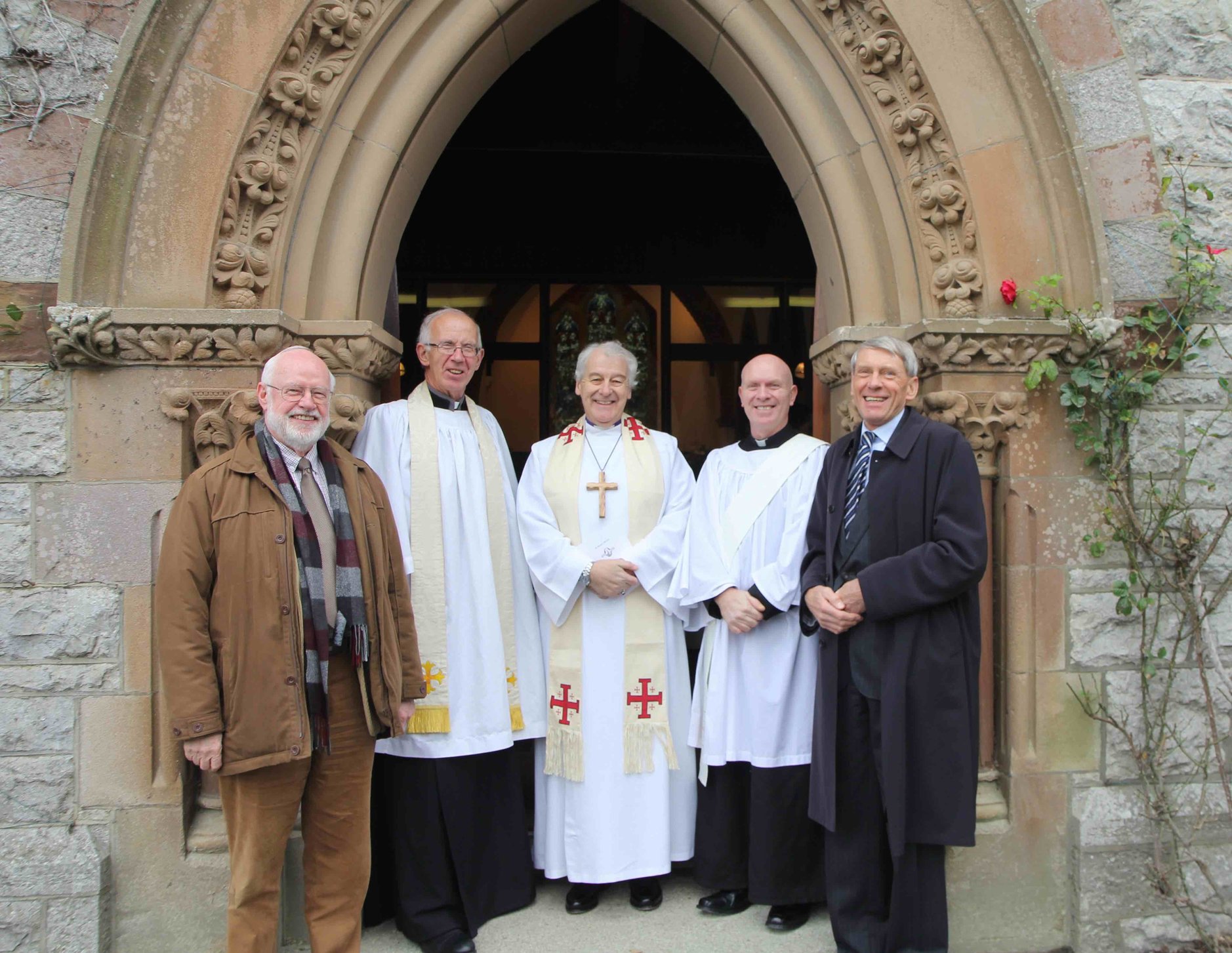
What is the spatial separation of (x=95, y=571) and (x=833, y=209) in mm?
2840

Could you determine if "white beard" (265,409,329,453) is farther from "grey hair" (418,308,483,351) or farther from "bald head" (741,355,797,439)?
"bald head" (741,355,797,439)

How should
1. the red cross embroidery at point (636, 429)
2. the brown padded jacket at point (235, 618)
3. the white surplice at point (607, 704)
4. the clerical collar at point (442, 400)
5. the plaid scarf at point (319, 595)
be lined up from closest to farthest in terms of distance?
the brown padded jacket at point (235, 618)
the plaid scarf at point (319, 595)
the white surplice at point (607, 704)
the clerical collar at point (442, 400)
the red cross embroidery at point (636, 429)

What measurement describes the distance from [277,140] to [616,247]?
280 centimetres

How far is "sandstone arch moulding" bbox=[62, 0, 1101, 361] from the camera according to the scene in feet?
9.90

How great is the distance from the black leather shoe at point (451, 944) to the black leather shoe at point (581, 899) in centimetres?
38

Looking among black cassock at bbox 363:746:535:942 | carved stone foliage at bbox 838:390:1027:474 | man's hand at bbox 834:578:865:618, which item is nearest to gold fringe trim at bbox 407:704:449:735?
black cassock at bbox 363:746:535:942

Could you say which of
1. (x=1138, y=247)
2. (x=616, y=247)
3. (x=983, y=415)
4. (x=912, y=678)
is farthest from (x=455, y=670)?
(x=616, y=247)

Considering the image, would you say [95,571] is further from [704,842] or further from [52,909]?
[704,842]

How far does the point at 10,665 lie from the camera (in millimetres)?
2988

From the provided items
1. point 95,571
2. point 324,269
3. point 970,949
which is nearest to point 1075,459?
point 970,949

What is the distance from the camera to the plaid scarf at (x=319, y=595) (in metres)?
2.54

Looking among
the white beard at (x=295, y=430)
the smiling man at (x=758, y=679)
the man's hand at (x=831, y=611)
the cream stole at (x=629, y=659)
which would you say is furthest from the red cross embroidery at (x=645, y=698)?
the white beard at (x=295, y=430)

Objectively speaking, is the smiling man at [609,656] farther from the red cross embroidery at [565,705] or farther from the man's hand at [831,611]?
the man's hand at [831,611]

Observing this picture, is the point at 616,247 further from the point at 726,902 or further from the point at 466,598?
the point at 726,902
